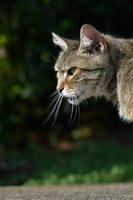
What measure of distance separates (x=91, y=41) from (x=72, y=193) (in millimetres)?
Answer: 1635

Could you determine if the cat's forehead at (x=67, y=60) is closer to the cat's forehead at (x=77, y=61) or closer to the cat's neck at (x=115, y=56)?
the cat's forehead at (x=77, y=61)

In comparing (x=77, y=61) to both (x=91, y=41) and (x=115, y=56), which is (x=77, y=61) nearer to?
(x=91, y=41)

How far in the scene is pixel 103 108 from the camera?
12.4m

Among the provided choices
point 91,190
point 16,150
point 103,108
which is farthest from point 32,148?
point 91,190

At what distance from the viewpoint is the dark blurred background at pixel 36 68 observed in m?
10.6

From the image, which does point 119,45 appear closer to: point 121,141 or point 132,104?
point 132,104

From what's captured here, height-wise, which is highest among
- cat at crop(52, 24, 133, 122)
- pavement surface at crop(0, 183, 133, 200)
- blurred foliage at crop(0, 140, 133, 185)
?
cat at crop(52, 24, 133, 122)

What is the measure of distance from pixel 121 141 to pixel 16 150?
6.06 ft

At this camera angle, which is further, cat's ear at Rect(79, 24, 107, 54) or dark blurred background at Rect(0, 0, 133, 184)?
dark blurred background at Rect(0, 0, 133, 184)

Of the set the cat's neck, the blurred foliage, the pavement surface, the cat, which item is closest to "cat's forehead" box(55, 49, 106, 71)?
the cat

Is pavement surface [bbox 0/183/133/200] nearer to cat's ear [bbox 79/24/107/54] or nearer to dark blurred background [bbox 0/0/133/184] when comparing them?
cat's ear [bbox 79/24/107/54]

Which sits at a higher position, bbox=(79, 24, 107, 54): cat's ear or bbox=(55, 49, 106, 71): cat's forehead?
bbox=(79, 24, 107, 54): cat's ear

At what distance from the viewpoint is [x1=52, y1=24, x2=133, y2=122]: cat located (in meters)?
6.43

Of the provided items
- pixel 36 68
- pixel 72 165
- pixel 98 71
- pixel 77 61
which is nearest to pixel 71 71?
pixel 77 61
